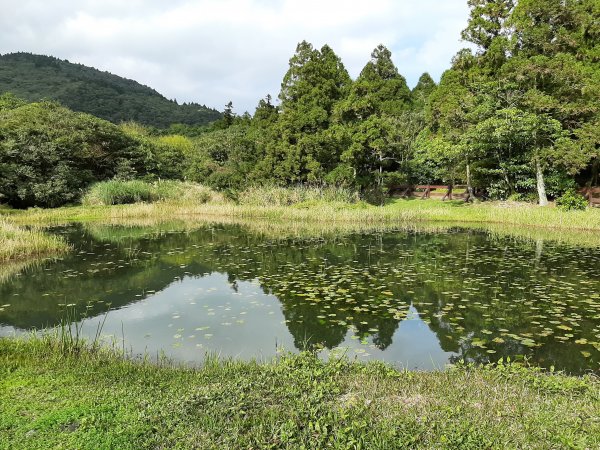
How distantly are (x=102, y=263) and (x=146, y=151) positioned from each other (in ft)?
103

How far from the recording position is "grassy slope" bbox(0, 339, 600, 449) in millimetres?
3371

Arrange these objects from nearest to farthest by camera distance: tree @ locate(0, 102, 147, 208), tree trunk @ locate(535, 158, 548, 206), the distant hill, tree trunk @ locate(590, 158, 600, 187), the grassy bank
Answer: the grassy bank < tree trunk @ locate(535, 158, 548, 206) < tree trunk @ locate(590, 158, 600, 187) < tree @ locate(0, 102, 147, 208) < the distant hill

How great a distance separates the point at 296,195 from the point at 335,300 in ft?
60.9

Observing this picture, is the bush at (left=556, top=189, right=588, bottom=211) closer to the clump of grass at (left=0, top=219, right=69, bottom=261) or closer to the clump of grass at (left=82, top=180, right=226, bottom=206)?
the clump of grass at (left=82, top=180, right=226, bottom=206)

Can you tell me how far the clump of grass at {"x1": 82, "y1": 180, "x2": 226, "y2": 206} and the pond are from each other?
17251 mm

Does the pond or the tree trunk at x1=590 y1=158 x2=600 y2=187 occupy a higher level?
the tree trunk at x1=590 y1=158 x2=600 y2=187

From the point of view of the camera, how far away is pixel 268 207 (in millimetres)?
26609

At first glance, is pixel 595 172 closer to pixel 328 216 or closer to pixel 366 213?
pixel 366 213

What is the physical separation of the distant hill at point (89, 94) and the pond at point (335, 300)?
221 feet

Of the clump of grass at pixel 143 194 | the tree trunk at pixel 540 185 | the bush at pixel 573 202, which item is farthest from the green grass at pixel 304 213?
the tree trunk at pixel 540 185

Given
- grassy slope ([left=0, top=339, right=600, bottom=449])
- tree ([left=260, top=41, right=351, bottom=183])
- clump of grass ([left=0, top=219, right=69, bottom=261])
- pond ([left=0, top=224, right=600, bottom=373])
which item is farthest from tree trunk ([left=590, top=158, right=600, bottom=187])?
clump of grass ([left=0, top=219, right=69, bottom=261])

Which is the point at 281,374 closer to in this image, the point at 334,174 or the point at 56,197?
the point at 334,174

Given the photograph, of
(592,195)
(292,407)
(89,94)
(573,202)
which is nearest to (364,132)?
(573,202)

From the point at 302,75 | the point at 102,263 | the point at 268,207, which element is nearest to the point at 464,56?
the point at 302,75
